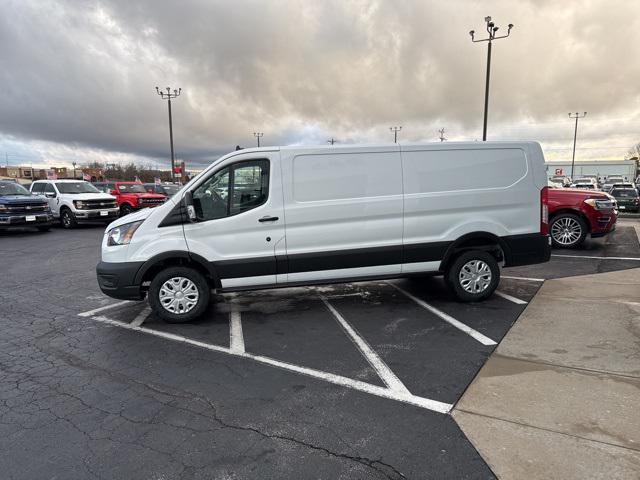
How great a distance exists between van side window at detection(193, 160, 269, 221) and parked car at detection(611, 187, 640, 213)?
847 inches

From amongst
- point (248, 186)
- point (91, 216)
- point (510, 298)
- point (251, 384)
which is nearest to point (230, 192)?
point (248, 186)

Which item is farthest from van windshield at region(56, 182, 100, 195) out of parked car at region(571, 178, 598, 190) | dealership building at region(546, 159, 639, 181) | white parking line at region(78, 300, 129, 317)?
dealership building at region(546, 159, 639, 181)

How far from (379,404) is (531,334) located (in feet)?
7.77

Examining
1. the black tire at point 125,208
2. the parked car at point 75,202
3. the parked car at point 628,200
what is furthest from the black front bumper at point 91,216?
the parked car at point 628,200

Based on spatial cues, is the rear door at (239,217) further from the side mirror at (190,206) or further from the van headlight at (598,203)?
the van headlight at (598,203)

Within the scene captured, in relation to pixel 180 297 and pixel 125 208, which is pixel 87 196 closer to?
pixel 125 208

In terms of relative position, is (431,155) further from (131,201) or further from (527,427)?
(131,201)

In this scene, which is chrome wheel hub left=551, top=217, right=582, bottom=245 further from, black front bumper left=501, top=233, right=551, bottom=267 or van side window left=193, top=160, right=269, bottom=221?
van side window left=193, top=160, right=269, bottom=221

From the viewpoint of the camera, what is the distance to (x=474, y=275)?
5902 mm

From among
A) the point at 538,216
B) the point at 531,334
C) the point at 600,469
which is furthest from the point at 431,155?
the point at 600,469

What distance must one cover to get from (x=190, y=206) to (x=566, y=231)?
9.04m

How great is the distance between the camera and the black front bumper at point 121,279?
5.25m

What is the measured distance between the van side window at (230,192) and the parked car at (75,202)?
14299mm

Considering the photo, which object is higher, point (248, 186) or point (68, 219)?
point (248, 186)
